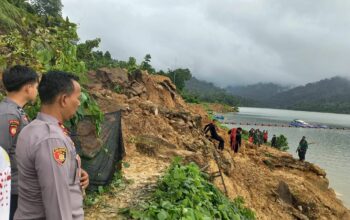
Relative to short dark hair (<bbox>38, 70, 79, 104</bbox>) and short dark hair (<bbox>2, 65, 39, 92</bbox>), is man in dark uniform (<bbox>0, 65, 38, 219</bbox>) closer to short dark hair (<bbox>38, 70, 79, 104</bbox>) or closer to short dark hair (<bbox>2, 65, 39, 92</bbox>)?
short dark hair (<bbox>2, 65, 39, 92</bbox>)

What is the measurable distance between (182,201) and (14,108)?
3.27 meters

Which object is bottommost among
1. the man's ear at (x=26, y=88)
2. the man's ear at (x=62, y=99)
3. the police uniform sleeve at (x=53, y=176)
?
the police uniform sleeve at (x=53, y=176)

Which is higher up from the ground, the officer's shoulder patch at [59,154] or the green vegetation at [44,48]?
the green vegetation at [44,48]

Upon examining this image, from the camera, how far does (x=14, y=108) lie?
122 inches

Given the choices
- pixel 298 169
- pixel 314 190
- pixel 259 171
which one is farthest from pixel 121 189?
pixel 298 169

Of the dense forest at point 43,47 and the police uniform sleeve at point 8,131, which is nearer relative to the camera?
the police uniform sleeve at point 8,131

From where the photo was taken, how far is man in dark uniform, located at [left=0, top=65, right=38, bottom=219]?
3007mm

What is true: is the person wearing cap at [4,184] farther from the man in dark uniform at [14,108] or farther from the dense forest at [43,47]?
the dense forest at [43,47]

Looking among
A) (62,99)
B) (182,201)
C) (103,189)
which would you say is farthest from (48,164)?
(103,189)

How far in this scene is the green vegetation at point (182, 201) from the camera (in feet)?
17.4

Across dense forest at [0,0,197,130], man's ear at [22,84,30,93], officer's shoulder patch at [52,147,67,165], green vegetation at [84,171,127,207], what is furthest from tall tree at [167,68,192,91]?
officer's shoulder patch at [52,147,67,165]

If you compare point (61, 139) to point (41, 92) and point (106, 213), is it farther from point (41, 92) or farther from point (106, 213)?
point (106, 213)

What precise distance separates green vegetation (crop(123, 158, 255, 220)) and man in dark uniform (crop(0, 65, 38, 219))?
250 centimetres

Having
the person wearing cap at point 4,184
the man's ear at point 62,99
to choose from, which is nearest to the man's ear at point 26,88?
the man's ear at point 62,99
